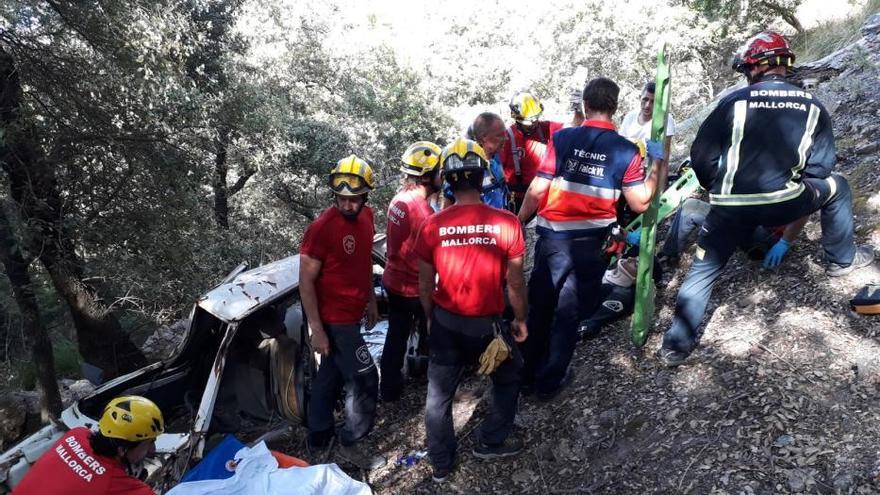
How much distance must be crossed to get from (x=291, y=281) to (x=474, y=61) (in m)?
16.1

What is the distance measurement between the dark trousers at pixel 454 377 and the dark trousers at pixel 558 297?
1.59 feet

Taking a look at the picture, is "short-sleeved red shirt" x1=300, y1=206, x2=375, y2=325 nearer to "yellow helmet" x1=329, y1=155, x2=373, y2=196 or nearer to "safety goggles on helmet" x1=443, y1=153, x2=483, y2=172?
"yellow helmet" x1=329, y1=155, x2=373, y2=196

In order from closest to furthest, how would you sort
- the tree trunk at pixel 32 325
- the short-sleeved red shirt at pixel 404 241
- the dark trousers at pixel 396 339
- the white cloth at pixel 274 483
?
the white cloth at pixel 274 483
the short-sleeved red shirt at pixel 404 241
the dark trousers at pixel 396 339
the tree trunk at pixel 32 325

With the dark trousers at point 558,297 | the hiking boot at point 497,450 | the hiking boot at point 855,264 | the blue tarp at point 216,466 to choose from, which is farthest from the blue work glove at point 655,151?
the blue tarp at point 216,466

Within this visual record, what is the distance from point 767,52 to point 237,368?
4.30 metres

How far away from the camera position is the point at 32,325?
5992 mm

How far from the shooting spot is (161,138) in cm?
702

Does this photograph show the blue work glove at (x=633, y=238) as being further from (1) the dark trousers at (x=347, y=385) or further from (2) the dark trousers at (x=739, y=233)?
(1) the dark trousers at (x=347, y=385)

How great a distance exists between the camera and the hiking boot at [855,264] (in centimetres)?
387

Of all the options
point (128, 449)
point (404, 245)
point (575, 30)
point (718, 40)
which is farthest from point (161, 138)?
point (575, 30)

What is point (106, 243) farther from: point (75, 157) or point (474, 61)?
point (474, 61)

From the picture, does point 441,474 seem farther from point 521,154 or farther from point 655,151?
point 521,154

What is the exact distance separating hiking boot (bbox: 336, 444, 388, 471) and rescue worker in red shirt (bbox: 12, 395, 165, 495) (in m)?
1.25

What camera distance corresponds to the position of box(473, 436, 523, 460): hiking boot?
A: 3.68 meters
